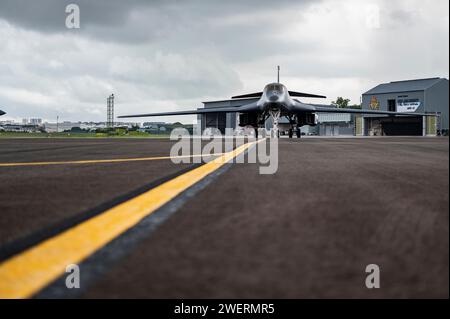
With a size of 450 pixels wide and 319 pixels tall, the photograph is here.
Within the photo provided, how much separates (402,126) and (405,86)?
599 cm

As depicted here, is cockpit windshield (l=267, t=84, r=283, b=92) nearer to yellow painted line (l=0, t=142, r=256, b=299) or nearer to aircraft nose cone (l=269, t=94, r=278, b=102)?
aircraft nose cone (l=269, t=94, r=278, b=102)

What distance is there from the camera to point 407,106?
58031 millimetres

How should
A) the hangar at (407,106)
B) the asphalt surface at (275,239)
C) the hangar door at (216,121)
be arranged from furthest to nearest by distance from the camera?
the hangar door at (216,121) → the hangar at (407,106) → the asphalt surface at (275,239)

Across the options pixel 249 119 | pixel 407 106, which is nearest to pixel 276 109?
pixel 249 119

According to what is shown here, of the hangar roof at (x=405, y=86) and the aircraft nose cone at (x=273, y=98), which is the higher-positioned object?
the hangar roof at (x=405, y=86)

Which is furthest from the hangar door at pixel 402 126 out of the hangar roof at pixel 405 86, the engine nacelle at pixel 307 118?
the engine nacelle at pixel 307 118

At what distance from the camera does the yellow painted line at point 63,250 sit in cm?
129

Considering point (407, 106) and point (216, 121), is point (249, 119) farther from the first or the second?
point (216, 121)

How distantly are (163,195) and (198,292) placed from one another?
73.0 inches

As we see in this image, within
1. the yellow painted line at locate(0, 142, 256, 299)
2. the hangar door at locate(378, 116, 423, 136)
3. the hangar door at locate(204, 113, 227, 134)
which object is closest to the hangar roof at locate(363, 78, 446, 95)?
the hangar door at locate(378, 116, 423, 136)

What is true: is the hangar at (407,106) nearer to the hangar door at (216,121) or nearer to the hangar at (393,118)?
the hangar at (393,118)

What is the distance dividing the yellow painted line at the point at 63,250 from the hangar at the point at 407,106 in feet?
189

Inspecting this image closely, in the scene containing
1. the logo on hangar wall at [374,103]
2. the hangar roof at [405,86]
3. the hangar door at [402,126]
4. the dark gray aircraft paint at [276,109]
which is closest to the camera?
the dark gray aircraft paint at [276,109]
